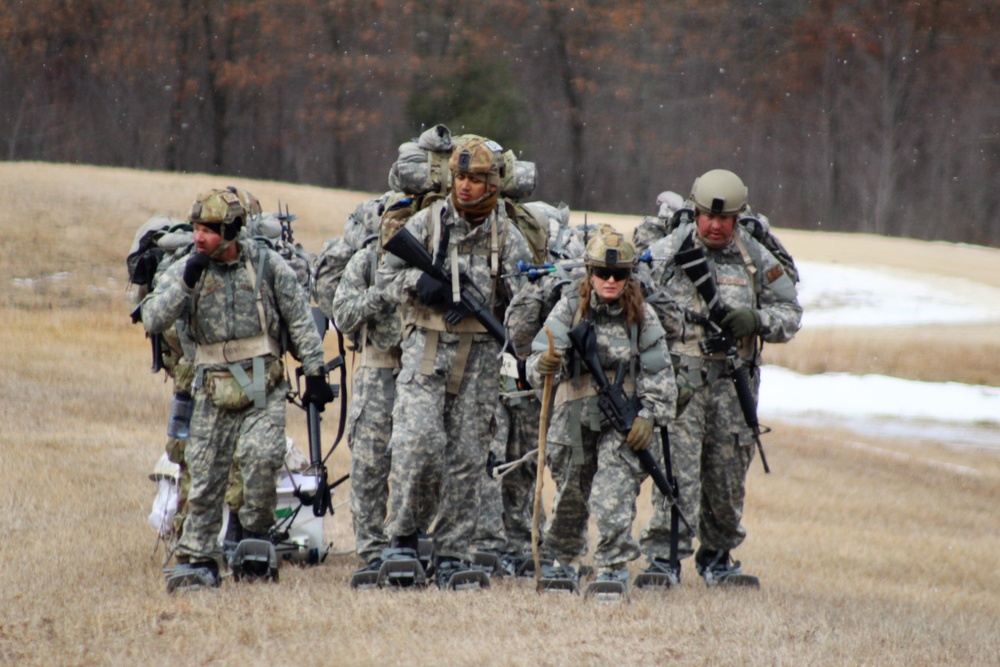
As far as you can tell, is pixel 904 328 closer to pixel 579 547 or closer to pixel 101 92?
pixel 579 547

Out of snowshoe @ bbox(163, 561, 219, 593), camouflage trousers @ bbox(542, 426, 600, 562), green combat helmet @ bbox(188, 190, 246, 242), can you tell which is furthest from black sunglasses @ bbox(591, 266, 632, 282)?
snowshoe @ bbox(163, 561, 219, 593)

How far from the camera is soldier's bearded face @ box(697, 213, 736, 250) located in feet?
26.8

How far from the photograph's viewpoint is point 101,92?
155 ft

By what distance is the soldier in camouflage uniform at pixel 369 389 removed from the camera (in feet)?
25.7

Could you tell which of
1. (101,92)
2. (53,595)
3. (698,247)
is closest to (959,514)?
(698,247)

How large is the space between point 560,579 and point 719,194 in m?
2.61

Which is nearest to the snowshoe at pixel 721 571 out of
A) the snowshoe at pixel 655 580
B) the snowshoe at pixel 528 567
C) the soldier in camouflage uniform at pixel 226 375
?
the snowshoe at pixel 655 580

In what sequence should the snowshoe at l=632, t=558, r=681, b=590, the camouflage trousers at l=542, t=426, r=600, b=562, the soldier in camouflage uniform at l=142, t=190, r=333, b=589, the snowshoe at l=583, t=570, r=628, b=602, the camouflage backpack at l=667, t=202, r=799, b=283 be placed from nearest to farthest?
the snowshoe at l=583, t=570, r=628, b=602, the soldier in camouflage uniform at l=142, t=190, r=333, b=589, the camouflage trousers at l=542, t=426, r=600, b=562, the snowshoe at l=632, t=558, r=681, b=590, the camouflage backpack at l=667, t=202, r=799, b=283

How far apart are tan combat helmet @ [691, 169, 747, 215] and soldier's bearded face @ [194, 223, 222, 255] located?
9.73 ft

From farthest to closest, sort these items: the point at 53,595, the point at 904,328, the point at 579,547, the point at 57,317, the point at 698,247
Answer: the point at 904,328, the point at 57,317, the point at 698,247, the point at 579,547, the point at 53,595

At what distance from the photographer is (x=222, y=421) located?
7.28 m

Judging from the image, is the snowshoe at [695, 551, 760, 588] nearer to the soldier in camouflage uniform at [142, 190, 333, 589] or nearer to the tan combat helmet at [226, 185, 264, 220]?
the soldier in camouflage uniform at [142, 190, 333, 589]

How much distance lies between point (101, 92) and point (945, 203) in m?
30.4

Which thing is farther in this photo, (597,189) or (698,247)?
(597,189)
